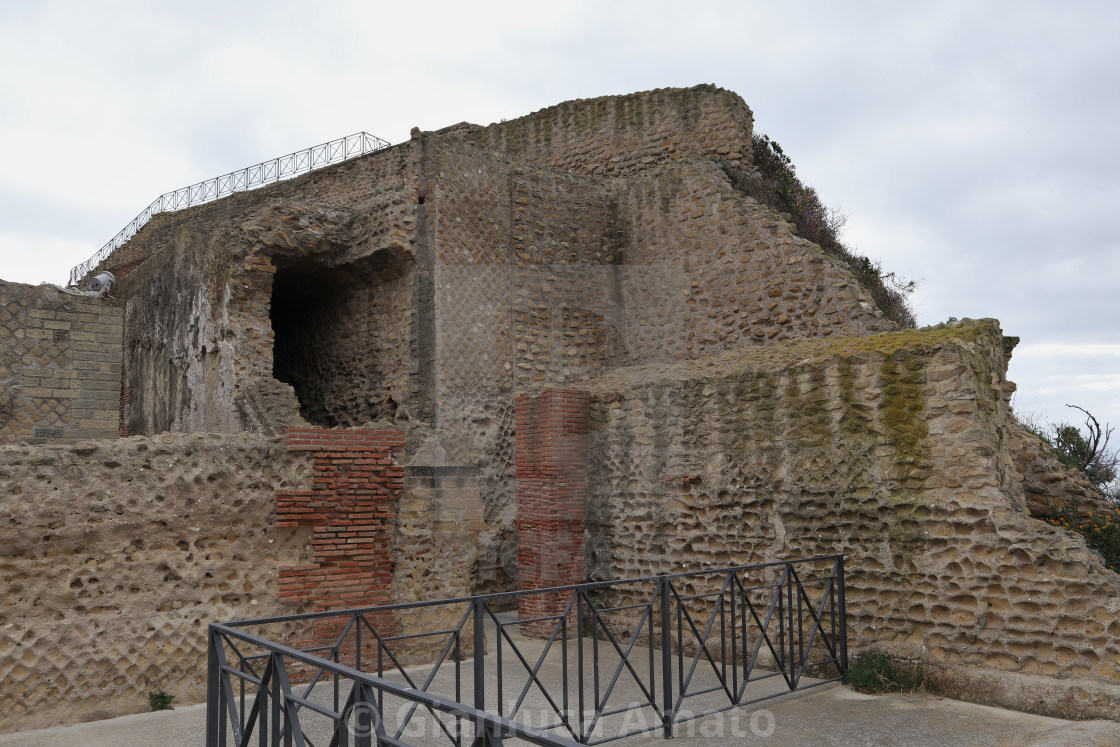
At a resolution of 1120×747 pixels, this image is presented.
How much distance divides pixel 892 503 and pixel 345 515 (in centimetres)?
443

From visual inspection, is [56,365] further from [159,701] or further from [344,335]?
[159,701]

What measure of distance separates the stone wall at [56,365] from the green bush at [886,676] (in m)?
7.90

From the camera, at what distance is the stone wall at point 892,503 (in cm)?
573

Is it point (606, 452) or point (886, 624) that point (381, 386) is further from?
point (886, 624)

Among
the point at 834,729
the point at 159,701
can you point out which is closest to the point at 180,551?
the point at 159,701

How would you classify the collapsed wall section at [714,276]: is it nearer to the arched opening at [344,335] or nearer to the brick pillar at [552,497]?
the brick pillar at [552,497]

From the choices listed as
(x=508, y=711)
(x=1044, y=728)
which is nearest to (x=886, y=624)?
(x=1044, y=728)

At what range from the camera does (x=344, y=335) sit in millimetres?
11516

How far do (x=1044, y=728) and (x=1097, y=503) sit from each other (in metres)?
3.64

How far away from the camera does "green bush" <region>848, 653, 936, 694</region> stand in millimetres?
6207

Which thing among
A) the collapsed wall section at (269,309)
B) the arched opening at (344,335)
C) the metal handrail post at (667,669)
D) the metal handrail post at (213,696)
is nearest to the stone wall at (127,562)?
the metal handrail post at (213,696)

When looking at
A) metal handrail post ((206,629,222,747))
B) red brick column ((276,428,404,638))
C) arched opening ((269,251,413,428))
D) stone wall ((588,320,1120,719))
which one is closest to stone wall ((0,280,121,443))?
arched opening ((269,251,413,428))

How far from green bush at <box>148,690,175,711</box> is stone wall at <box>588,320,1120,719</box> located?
4.45m

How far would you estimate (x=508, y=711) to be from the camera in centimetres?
608
